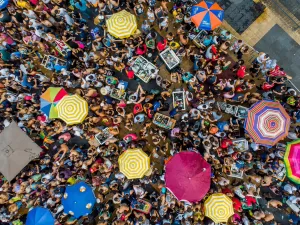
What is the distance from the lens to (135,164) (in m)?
8.62

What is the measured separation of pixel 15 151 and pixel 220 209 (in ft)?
25.4

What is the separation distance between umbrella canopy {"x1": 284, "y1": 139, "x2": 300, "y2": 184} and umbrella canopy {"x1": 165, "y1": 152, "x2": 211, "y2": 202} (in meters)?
2.72

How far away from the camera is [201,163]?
827 centimetres

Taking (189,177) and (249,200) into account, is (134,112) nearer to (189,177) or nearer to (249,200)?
(189,177)

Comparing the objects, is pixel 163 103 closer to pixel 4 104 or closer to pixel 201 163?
pixel 201 163

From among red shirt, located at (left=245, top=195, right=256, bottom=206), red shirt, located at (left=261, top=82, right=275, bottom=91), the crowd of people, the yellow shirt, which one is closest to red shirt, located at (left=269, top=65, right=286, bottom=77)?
the crowd of people

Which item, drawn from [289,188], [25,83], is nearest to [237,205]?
[289,188]

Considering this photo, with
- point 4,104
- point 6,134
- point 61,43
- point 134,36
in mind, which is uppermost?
point 134,36

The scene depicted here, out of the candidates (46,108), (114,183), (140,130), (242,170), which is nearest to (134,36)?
(140,130)

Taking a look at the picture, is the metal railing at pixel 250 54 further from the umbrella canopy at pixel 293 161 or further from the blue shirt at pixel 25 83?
the blue shirt at pixel 25 83

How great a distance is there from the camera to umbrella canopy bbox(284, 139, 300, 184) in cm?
817

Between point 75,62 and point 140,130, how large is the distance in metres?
3.92

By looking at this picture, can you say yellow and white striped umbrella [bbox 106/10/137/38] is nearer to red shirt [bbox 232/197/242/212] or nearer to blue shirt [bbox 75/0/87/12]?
blue shirt [bbox 75/0/87/12]

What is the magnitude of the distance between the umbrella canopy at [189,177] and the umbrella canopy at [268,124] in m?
2.03
